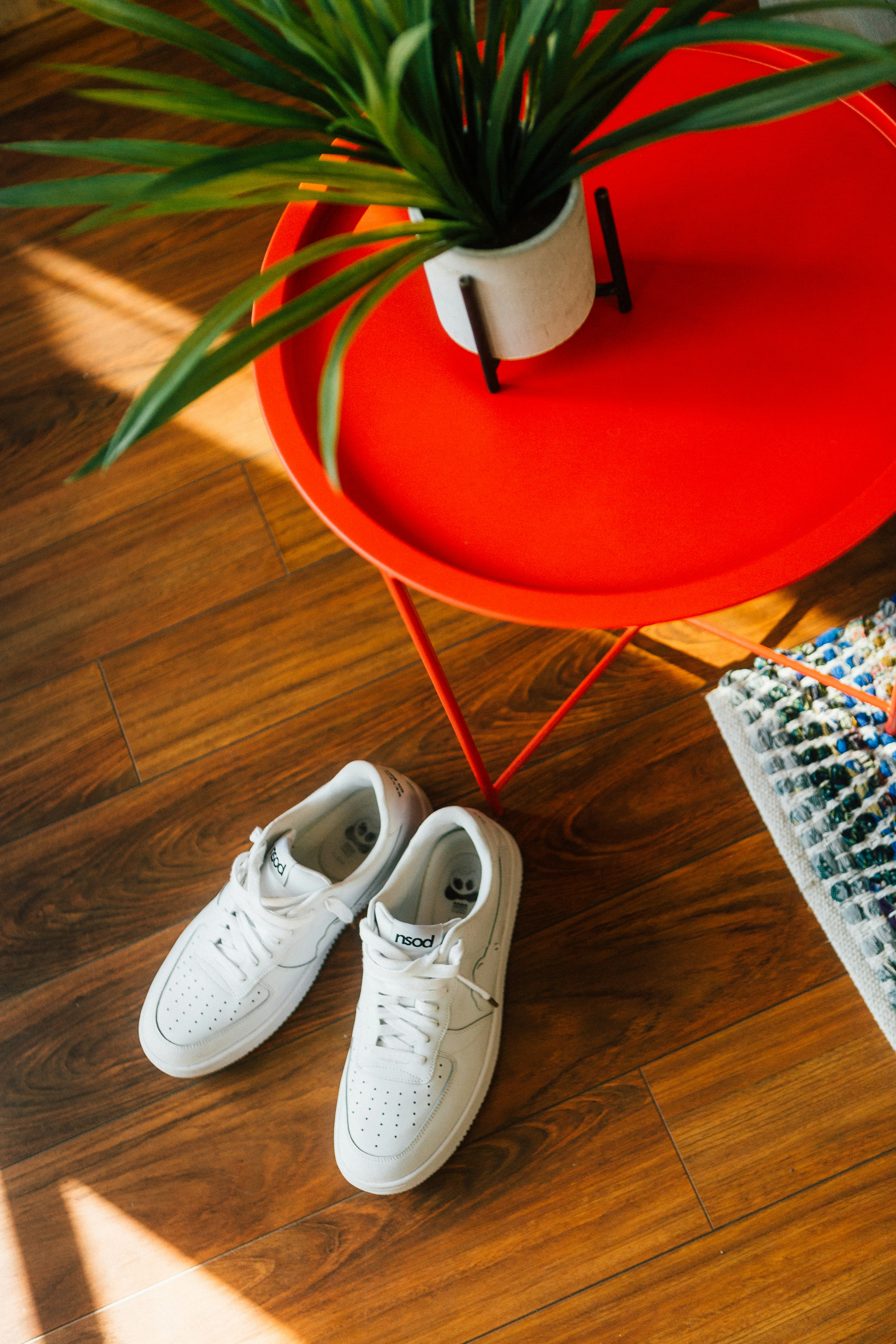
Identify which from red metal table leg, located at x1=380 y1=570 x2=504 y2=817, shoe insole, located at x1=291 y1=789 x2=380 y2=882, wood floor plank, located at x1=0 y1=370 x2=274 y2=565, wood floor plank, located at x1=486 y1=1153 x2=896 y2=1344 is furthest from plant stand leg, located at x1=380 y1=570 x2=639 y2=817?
wood floor plank, located at x1=486 y1=1153 x2=896 y2=1344

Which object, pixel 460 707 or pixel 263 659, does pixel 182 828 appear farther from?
pixel 460 707

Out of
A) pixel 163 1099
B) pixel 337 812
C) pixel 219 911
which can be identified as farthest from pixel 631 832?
pixel 163 1099

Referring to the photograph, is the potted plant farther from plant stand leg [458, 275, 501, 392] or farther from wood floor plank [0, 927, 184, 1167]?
wood floor plank [0, 927, 184, 1167]

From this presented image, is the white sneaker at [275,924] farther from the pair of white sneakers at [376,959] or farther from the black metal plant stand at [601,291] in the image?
the black metal plant stand at [601,291]

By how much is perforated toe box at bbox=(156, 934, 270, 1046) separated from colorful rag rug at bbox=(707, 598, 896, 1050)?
565mm

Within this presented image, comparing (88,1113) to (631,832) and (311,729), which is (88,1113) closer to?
(311,729)

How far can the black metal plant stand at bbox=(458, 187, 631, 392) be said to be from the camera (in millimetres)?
723

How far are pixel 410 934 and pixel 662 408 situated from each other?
0.52 m

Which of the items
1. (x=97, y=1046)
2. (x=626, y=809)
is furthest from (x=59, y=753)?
(x=626, y=809)

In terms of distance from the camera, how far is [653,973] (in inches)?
40.6

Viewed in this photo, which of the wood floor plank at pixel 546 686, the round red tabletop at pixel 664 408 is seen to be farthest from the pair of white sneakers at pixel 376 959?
the round red tabletop at pixel 664 408

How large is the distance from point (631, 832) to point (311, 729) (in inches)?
15.5

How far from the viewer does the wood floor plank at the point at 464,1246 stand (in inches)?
37.2

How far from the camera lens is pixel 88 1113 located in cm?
108
